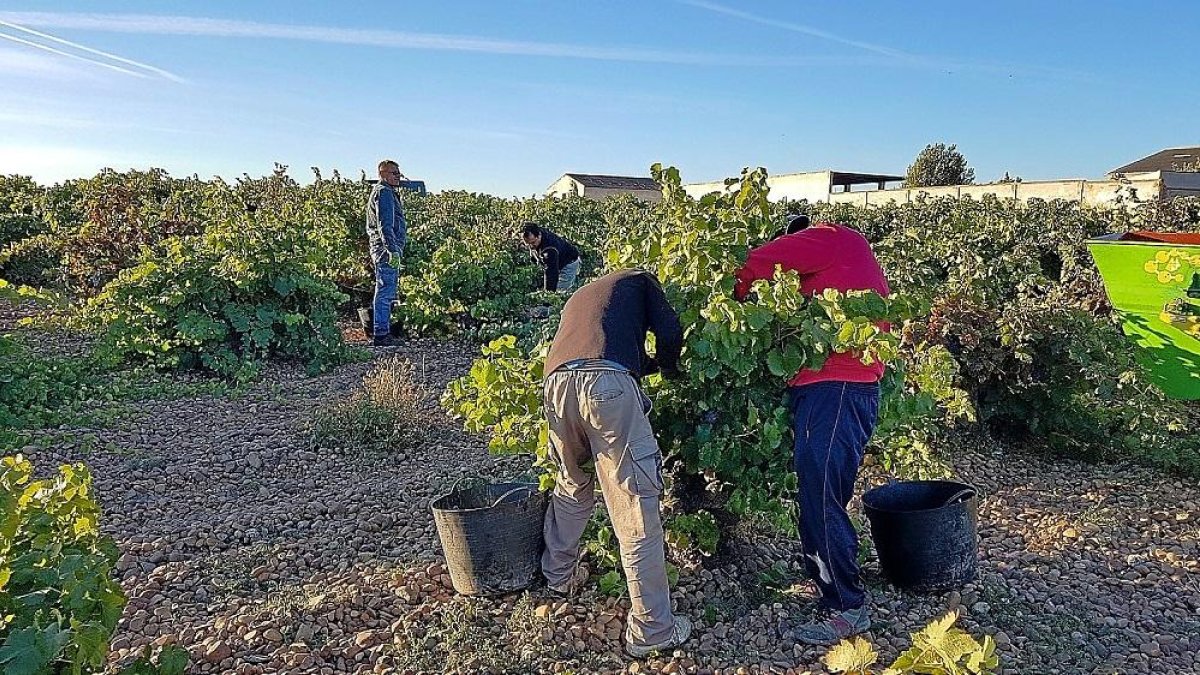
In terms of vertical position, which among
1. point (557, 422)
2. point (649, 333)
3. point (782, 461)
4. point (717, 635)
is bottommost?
point (717, 635)

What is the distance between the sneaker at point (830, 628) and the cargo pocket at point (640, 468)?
33.9 inches

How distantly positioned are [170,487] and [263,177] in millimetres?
8499

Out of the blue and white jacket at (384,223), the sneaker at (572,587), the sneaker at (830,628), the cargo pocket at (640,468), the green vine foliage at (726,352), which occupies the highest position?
the blue and white jacket at (384,223)

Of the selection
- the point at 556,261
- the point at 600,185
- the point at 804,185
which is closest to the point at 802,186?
the point at 804,185

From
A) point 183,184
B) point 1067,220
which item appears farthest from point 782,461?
point 183,184

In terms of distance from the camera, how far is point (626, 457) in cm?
334

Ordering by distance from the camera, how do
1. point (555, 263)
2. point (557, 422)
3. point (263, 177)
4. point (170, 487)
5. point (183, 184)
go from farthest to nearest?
1. point (183, 184)
2. point (263, 177)
3. point (555, 263)
4. point (170, 487)
5. point (557, 422)

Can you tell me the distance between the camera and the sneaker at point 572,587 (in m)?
3.82

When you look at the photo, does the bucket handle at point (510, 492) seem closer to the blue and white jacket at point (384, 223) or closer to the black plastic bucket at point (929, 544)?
the black plastic bucket at point (929, 544)

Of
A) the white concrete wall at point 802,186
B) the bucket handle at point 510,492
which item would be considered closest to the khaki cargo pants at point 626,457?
the bucket handle at point 510,492

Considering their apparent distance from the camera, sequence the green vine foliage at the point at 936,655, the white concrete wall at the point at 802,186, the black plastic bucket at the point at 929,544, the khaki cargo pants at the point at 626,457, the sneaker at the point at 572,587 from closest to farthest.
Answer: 1. the green vine foliage at the point at 936,655
2. the khaki cargo pants at the point at 626,457
3. the sneaker at the point at 572,587
4. the black plastic bucket at the point at 929,544
5. the white concrete wall at the point at 802,186

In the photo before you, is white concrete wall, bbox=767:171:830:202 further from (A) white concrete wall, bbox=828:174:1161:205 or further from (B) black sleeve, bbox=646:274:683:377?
(B) black sleeve, bbox=646:274:683:377

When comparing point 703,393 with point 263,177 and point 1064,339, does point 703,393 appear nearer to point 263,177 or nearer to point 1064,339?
point 1064,339

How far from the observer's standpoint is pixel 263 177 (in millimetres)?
13031
